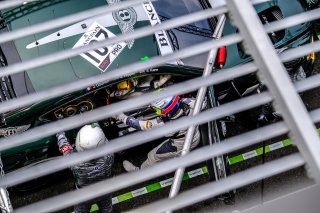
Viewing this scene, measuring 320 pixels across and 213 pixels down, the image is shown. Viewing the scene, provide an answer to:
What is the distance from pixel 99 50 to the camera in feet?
16.8

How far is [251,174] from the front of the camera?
195 cm

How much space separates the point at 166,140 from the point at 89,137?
42.4 inches

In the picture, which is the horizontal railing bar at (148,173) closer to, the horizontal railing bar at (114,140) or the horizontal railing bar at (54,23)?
the horizontal railing bar at (114,140)

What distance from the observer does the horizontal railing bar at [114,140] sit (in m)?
1.91

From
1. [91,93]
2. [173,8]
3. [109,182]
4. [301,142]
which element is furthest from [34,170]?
[173,8]

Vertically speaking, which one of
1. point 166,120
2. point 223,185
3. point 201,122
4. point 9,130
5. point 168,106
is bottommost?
point 223,185

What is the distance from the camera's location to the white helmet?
16.3 ft

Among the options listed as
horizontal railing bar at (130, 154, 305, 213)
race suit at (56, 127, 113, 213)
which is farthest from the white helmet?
horizontal railing bar at (130, 154, 305, 213)

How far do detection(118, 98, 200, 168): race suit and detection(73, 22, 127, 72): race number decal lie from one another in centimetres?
67

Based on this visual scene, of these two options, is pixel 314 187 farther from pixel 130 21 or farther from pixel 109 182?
pixel 130 21

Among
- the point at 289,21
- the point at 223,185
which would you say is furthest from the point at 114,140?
the point at 289,21

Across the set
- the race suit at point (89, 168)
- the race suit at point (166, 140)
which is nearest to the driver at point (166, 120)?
the race suit at point (166, 140)

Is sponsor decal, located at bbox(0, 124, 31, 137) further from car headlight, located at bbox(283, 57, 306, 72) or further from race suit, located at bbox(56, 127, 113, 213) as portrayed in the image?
car headlight, located at bbox(283, 57, 306, 72)

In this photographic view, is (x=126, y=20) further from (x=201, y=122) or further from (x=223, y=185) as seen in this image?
(x=223, y=185)
